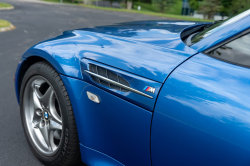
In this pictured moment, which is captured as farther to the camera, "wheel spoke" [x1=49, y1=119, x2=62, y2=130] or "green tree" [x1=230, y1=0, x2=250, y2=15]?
"green tree" [x1=230, y1=0, x2=250, y2=15]

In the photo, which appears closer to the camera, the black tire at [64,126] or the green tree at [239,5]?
the black tire at [64,126]

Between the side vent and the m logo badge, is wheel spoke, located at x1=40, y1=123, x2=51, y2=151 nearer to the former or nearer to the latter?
the side vent

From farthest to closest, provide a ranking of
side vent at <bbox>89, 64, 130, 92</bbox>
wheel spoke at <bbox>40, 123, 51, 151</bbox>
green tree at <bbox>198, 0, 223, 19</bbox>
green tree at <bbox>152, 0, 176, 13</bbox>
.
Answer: green tree at <bbox>152, 0, 176, 13</bbox> → green tree at <bbox>198, 0, 223, 19</bbox> → wheel spoke at <bbox>40, 123, 51, 151</bbox> → side vent at <bbox>89, 64, 130, 92</bbox>

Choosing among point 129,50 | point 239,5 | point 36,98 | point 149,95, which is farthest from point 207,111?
point 239,5

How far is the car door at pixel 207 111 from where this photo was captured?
1089 millimetres

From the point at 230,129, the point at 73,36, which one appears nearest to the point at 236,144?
the point at 230,129

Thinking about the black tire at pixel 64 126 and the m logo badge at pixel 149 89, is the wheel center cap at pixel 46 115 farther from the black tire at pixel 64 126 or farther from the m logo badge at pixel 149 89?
the m logo badge at pixel 149 89

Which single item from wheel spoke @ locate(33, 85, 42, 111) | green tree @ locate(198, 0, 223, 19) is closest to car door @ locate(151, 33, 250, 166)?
wheel spoke @ locate(33, 85, 42, 111)

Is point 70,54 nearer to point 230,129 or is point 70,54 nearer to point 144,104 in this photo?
point 144,104

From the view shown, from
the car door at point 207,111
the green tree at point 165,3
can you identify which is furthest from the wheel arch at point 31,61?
the green tree at point 165,3

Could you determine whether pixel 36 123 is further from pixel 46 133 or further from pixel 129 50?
pixel 129 50

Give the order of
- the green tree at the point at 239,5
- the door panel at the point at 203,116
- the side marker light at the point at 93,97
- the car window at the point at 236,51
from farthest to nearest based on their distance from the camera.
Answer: the green tree at the point at 239,5, the side marker light at the point at 93,97, the car window at the point at 236,51, the door panel at the point at 203,116

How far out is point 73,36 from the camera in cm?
209

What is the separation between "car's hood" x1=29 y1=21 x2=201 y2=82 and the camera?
4.65ft
